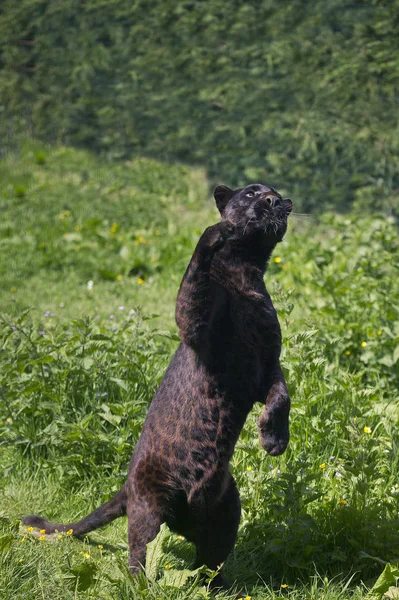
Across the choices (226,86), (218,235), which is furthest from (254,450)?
(226,86)

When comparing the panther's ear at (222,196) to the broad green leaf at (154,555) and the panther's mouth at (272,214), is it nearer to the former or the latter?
the panther's mouth at (272,214)

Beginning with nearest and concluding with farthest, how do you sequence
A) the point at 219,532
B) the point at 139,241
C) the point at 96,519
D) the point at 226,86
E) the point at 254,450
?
1. the point at 219,532
2. the point at 96,519
3. the point at 254,450
4. the point at 139,241
5. the point at 226,86

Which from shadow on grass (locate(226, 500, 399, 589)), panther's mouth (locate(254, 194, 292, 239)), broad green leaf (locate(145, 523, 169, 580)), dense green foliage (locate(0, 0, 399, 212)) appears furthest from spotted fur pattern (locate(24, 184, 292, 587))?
dense green foliage (locate(0, 0, 399, 212))

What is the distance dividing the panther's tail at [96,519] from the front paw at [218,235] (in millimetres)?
1123

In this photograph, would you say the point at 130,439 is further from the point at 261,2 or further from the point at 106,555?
the point at 261,2

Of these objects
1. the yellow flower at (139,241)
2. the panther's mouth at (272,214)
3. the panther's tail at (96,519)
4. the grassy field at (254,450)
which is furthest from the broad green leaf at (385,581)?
the yellow flower at (139,241)

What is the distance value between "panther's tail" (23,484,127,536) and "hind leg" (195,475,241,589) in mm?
374

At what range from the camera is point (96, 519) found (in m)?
3.29

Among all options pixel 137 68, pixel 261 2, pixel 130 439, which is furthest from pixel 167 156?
pixel 130 439

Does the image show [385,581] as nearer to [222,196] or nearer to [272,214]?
[272,214]

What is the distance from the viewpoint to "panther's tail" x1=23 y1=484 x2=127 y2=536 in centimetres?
324

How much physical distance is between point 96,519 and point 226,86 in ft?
30.6

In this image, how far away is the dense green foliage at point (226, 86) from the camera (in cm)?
1054

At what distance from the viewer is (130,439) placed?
161 inches
